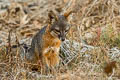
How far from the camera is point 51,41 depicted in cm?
745

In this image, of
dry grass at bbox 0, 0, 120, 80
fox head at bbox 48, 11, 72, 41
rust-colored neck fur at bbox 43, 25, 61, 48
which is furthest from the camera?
rust-colored neck fur at bbox 43, 25, 61, 48

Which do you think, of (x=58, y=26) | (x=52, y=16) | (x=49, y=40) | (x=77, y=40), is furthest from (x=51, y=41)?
(x=77, y=40)

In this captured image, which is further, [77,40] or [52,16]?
[77,40]

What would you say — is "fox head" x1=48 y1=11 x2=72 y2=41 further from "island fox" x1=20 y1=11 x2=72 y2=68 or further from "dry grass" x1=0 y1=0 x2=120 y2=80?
"dry grass" x1=0 y1=0 x2=120 y2=80

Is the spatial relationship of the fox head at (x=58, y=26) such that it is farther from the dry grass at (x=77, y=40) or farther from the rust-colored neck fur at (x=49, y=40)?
the dry grass at (x=77, y=40)

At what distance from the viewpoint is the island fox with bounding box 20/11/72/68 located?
7242 millimetres

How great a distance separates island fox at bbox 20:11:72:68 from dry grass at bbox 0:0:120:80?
0.91 feet

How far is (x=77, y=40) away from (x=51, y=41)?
1081 millimetres

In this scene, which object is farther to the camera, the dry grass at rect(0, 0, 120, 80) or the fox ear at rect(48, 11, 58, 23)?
the fox ear at rect(48, 11, 58, 23)

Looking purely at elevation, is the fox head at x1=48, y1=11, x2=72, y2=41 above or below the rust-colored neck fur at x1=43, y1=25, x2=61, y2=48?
above

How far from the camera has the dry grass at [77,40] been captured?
641 centimetres

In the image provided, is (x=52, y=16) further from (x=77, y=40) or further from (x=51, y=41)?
(x=77, y=40)

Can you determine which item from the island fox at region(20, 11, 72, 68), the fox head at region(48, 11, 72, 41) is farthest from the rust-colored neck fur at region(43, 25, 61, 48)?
the fox head at region(48, 11, 72, 41)

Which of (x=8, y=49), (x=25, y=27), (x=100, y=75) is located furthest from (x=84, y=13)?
(x=100, y=75)
